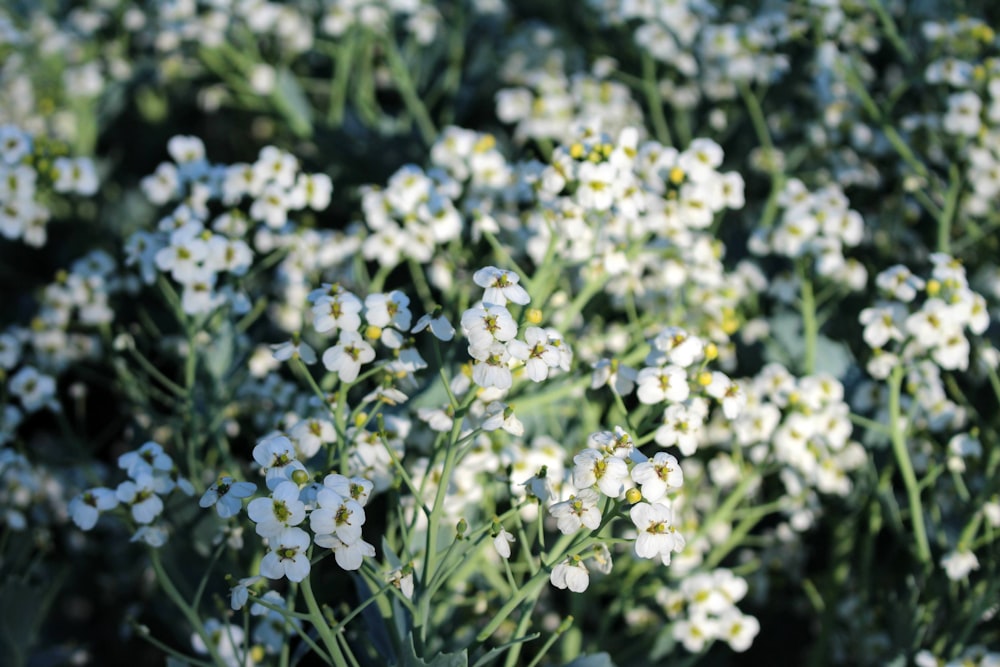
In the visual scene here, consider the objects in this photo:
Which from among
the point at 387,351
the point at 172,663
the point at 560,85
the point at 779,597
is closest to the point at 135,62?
the point at 560,85

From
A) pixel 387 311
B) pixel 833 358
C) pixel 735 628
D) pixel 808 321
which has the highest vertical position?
pixel 387 311

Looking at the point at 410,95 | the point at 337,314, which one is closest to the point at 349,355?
the point at 337,314

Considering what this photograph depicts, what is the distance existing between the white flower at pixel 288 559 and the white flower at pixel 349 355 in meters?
0.25

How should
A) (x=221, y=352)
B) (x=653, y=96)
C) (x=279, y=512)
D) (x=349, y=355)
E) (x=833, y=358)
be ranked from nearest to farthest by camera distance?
1. (x=279, y=512)
2. (x=349, y=355)
3. (x=221, y=352)
4. (x=833, y=358)
5. (x=653, y=96)

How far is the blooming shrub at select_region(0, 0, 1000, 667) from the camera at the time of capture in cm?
114

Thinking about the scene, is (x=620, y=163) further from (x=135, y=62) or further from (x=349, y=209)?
(x=135, y=62)

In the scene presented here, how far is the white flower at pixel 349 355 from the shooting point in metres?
1.12

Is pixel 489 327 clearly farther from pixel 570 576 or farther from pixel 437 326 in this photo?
pixel 570 576

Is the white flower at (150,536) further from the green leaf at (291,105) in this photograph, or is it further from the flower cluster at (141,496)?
the green leaf at (291,105)

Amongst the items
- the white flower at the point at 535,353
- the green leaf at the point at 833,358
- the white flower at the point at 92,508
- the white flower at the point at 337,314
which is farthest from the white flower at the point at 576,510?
the green leaf at the point at 833,358

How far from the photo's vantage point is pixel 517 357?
103 centimetres

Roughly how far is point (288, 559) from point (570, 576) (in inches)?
12.0

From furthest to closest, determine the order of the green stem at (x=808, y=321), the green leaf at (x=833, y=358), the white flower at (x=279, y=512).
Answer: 1. the green leaf at (x=833, y=358)
2. the green stem at (x=808, y=321)
3. the white flower at (x=279, y=512)

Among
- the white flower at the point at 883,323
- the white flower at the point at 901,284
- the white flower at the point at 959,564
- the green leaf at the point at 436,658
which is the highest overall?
the white flower at the point at 901,284
